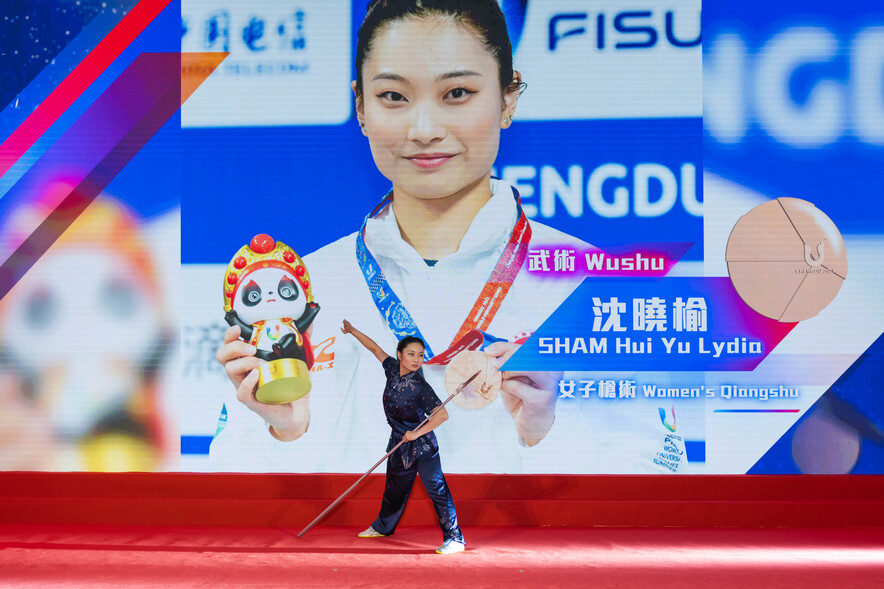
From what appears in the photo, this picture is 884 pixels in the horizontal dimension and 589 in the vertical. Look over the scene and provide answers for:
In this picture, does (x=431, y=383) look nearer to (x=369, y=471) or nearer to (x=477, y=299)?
(x=477, y=299)

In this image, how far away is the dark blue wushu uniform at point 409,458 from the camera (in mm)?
4422

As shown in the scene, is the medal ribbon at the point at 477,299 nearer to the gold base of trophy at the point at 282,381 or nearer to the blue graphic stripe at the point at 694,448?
the gold base of trophy at the point at 282,381

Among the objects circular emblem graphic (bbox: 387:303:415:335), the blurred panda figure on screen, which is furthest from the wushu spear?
the blurred panda figure on screen

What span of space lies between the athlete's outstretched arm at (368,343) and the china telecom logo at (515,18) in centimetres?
209

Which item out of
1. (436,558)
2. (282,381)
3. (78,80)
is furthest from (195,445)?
(78,80)

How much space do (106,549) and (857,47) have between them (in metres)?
5.57

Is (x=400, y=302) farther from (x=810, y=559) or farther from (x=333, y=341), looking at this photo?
(x=810, y=559)

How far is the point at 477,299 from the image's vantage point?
507cm

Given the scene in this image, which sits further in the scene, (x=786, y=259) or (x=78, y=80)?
(x=78, y=80)

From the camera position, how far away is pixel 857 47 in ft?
16.6

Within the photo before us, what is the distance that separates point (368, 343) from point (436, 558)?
140 cm

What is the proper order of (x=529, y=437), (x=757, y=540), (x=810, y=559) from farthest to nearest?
(x=529, y=437)
(x=757, y=540)
(x=810, y=559)

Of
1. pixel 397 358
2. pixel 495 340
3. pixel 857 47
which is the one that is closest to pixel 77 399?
pixel 397 358

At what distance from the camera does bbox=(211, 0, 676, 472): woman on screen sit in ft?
16.5
